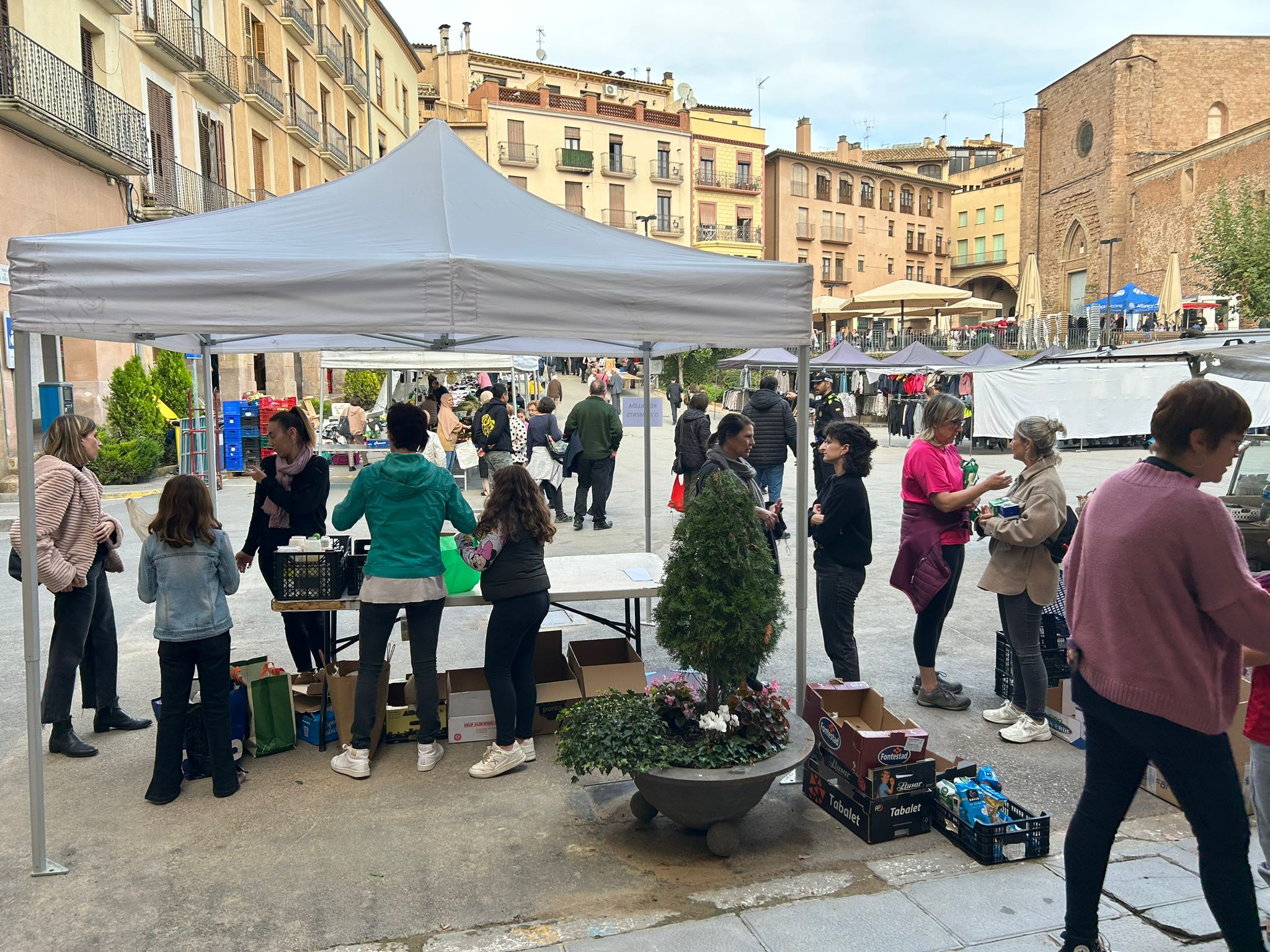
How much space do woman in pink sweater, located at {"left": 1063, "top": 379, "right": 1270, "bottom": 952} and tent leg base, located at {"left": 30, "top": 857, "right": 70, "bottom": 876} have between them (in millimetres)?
3547

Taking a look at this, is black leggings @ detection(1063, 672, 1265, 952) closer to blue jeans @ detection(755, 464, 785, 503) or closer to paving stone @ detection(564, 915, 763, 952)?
paving stone @ detection(564, 915, 763, 952)

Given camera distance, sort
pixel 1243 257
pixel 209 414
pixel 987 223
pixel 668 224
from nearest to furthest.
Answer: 1. pixel 209 414
2. pixel 1243 257
3. pixel 668 224
4. pixel 987 223

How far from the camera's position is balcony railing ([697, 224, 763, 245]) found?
54562 millimetres

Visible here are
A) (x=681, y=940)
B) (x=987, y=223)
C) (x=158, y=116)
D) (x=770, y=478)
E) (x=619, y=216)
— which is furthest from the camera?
(x=987, y=223)

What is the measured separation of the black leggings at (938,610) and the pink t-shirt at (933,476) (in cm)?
7

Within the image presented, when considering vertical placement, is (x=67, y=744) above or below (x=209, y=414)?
below

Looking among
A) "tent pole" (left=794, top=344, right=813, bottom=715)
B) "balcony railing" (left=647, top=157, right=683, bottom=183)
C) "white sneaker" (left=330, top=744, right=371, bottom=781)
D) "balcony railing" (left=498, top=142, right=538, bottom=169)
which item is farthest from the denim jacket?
"balcony railing" (left=647, top=157, right=683, bottom=183)

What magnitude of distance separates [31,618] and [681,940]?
2596mm

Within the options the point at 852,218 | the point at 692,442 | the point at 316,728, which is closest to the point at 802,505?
the point at 316,728

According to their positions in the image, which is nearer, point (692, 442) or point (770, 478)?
point (692, 442)

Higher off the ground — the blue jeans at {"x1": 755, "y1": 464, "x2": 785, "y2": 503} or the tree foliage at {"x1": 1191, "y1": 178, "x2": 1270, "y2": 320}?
the tree foliage at {"x1": 1191, "y1": 178, "x2": 1270, "y2": 320}

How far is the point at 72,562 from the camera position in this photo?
420 cm

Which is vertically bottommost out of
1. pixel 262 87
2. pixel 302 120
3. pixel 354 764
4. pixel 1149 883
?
pixel 1149 883

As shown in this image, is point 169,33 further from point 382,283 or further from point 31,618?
point 31,618
